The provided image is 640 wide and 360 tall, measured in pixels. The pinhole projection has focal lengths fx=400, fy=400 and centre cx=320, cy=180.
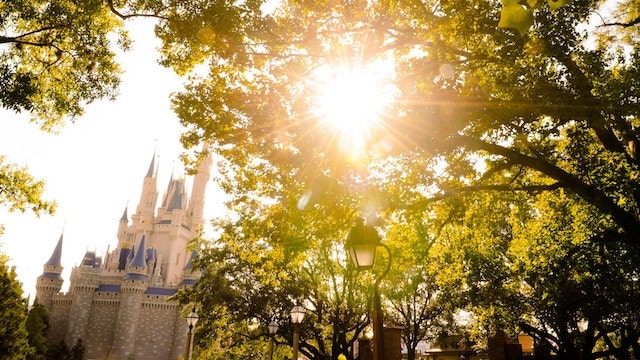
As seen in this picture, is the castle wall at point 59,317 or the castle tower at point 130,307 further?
the castle wall at point 59,317

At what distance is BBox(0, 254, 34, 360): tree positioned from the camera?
2653cm

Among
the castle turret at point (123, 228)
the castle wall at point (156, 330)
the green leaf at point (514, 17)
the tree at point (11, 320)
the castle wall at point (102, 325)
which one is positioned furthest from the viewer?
the castle turret at point (123, 228)

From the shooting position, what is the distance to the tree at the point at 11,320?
26.5 meters

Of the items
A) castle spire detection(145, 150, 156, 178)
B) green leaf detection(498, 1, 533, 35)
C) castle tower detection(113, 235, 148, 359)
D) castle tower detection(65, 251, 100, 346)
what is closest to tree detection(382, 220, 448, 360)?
green leaf detection(498, 1, 533, 35)

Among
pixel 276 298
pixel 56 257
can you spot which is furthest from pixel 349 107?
pixel 56 257

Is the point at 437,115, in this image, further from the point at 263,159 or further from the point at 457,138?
the point at 263,159

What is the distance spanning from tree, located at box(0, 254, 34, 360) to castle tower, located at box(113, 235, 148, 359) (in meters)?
43.7

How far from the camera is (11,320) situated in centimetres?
2761

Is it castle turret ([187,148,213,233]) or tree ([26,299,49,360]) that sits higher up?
castle turret ([187,148,213,233])

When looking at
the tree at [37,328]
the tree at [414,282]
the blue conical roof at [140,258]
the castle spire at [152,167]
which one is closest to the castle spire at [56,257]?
the tree at [37,328]

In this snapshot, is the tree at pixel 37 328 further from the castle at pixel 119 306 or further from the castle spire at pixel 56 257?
the castle spire at pixel 56 257

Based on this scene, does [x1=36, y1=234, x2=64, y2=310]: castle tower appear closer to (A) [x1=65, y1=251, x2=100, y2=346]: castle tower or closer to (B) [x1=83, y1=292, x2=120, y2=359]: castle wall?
(A) [x1=65, y1=251, x2=100, y2=346]: castle tower

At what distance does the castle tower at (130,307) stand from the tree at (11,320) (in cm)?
4371

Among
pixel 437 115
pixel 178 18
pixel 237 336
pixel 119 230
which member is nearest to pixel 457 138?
pixel 437 115
